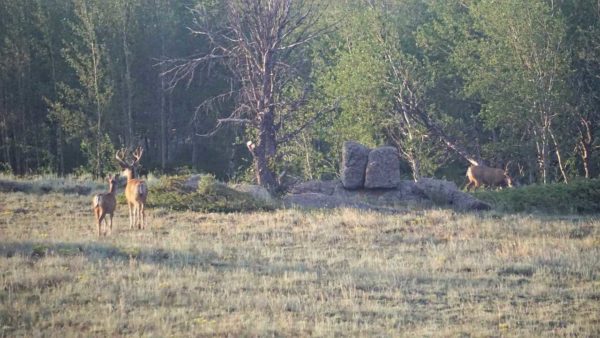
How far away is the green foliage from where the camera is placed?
22.8 metres

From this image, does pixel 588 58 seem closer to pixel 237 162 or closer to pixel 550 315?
pixel 237 162

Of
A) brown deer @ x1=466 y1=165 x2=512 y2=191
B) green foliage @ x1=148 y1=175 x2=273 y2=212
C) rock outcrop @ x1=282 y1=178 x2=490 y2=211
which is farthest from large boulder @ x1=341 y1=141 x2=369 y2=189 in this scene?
brown deer @ x1=466 y1=165 x2=512 y2=191

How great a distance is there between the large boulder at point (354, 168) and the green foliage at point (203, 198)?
4530 mm

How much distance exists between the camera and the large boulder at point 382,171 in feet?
88.1

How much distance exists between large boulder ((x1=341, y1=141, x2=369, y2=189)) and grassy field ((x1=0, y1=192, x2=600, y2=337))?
6020 millimetres

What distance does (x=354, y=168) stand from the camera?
27.3 metres

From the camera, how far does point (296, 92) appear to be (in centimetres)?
3666

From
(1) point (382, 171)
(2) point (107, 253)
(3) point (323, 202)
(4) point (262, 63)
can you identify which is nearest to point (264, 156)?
(4) point (262, 63)

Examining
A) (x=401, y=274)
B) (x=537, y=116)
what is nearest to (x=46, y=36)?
(x=537, y=116)

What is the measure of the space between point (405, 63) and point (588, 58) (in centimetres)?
741

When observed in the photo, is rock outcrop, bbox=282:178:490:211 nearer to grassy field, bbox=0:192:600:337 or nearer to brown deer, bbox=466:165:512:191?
grassy field, bbox=0:192:600:337

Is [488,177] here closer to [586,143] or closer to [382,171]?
[586,143]

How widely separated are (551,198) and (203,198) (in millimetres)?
10077

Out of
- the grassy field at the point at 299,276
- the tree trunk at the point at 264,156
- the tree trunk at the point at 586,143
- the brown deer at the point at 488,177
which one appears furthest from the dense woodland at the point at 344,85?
the grassy field at the point at 299,276
